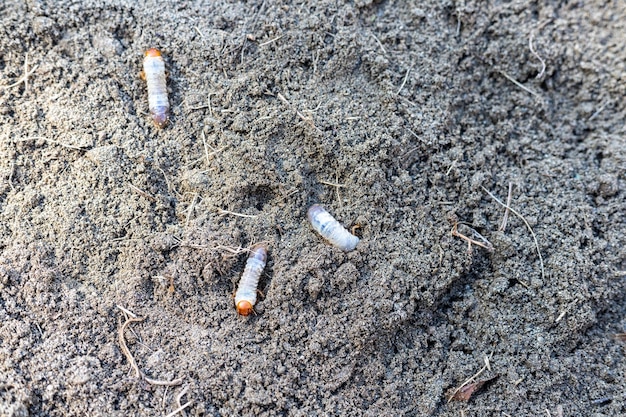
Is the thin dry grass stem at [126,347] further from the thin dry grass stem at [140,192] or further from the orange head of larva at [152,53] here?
the orange head of larva at [152,53]

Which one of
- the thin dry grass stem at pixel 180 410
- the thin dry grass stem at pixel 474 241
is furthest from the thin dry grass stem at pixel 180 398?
the thin dry grass stem at pixel 474 241

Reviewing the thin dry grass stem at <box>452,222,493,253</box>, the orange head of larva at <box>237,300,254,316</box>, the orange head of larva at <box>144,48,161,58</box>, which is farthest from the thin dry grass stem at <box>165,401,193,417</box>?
the orange head of larva at <box>144,48,161,58</box>

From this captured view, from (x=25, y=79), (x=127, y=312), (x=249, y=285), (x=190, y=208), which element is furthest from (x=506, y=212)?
(x=25, y=79)

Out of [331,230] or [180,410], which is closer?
[180,410]

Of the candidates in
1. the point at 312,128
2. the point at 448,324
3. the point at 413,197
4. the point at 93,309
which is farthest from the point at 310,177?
the point at 93,309

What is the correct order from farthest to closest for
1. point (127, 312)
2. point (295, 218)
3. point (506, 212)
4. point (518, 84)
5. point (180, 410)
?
point (518, 84), point (506, 212), point (295, 218), point (127, 312), point (180, 410)

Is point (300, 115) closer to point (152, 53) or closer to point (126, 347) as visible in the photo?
point (152, 53)

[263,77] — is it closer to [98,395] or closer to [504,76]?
[504,76]
